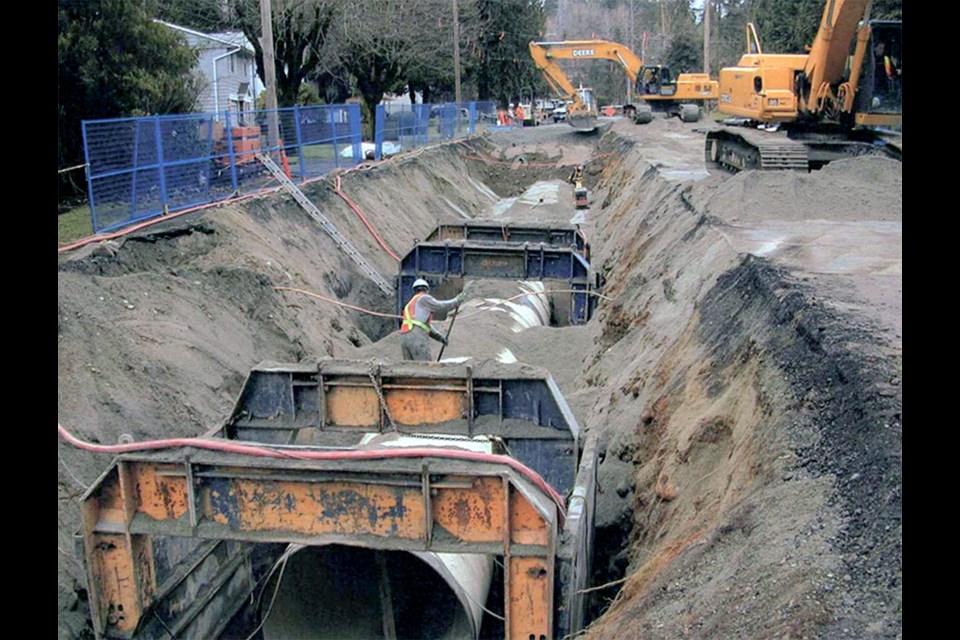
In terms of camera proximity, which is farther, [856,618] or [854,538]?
[854,538]

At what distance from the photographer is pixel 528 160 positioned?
4184 cm

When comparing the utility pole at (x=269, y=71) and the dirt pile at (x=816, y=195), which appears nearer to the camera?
the dirt pile at (x=816, y=195)

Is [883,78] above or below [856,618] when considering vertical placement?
above

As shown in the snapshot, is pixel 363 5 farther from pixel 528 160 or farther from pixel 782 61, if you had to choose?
pixel 782 61

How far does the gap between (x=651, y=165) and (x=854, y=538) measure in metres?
21.5

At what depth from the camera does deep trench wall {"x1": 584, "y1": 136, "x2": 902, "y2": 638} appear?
172 inches

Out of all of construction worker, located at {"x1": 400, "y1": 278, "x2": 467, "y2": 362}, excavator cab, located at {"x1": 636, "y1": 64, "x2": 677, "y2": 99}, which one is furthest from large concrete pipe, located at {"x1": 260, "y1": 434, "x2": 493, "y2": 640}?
excavator cab, located at {"x1": 636, "y1": 64, "x2": 677, "y2": 99}

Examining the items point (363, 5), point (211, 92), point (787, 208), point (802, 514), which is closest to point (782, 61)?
point (787, 208)

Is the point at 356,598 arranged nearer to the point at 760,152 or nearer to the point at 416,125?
the point at 760,152

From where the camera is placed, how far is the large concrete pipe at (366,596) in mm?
7363

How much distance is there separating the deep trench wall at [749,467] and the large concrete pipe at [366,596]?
1.48m

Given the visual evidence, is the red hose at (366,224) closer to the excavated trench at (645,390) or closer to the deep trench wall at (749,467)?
the excavated trench at (645,390)

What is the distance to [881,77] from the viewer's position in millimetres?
15609

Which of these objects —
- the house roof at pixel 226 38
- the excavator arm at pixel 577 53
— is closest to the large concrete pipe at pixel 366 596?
the house roof at pixel 226 38
